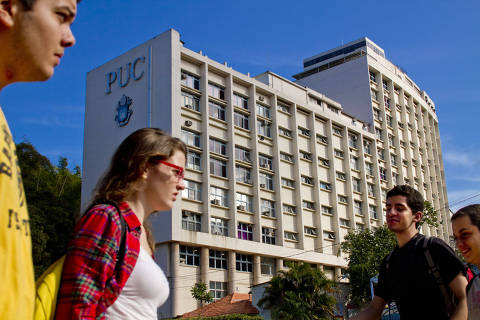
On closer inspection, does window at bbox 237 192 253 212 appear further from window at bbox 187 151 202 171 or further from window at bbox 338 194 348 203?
window at bbox 338 194 348 203

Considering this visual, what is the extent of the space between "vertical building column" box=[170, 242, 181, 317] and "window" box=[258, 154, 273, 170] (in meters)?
12.0

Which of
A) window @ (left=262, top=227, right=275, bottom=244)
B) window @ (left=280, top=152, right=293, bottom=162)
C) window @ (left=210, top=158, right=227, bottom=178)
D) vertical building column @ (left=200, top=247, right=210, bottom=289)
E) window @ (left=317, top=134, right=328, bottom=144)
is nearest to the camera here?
vertical building column @ (left=200, top=247, right=210, bottom=289)

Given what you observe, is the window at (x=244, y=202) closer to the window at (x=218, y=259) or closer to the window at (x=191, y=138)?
the window at (x=218, y=259)

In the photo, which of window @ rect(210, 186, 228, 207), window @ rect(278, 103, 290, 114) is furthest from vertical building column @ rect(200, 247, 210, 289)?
window @ rect(278, 103, 290, 114)

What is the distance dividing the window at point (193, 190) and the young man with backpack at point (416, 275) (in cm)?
3409

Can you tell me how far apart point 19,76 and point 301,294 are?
28330 millimetres

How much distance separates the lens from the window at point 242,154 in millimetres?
43125

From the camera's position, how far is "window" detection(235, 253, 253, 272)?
39.9 metres

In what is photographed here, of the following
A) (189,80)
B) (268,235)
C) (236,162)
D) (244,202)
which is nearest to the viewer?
(189,80)

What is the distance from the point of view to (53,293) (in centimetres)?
195

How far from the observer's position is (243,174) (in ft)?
141

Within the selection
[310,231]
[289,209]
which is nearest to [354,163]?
[310,231]

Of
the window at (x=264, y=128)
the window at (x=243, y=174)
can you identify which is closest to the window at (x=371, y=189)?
the window at (x=264, y=128)

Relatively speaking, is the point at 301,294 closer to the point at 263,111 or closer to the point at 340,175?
the point at 263,111
